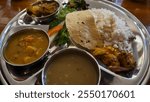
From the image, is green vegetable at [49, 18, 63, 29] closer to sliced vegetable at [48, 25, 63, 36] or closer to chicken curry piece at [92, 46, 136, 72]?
sliced vegetable at [48, 25, 63, 36]

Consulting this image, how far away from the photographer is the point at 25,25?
180cm

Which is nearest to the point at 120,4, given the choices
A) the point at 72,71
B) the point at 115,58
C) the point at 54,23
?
the point at 54,23

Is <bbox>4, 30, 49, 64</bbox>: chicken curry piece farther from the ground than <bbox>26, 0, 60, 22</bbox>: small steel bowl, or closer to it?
closer to it

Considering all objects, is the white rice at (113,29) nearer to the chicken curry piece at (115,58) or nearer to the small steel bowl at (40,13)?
the chicken curry piece at (115,58)

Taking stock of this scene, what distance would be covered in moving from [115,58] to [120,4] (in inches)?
30.1

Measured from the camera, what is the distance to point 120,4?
207cm

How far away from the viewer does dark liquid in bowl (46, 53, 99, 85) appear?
53.0 inches

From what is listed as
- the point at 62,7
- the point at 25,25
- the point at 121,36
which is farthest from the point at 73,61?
the point at 62,7

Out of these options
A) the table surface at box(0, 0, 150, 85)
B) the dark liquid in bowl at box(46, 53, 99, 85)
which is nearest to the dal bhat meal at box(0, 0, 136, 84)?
the dark liquid in bowl at box(46, 53, 99, 85)

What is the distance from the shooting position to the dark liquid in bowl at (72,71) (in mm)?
1345

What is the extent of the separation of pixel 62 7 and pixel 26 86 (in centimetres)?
85

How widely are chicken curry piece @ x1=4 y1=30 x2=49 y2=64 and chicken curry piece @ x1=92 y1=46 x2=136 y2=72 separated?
0.38 metres

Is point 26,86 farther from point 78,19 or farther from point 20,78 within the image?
point 78,19

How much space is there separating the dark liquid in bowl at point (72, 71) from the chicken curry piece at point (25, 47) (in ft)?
0.58
